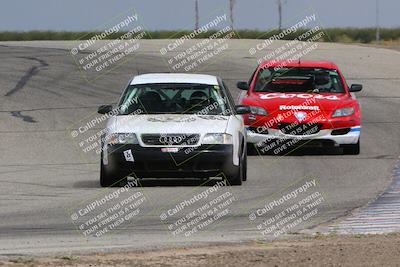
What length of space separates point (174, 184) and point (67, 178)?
1.79m

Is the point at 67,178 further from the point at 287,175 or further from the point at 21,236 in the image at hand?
the point at 21,236

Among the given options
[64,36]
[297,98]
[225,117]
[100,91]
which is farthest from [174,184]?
[64,36]

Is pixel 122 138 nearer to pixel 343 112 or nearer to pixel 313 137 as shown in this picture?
pixel 313 137

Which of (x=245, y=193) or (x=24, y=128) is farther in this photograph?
(x=24, y=128)

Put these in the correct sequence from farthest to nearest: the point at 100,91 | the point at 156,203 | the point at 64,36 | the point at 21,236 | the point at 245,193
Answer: the point at 64,36 < the point at 100,91 < the point at 245,193 < the point at 156,203 < the point at 21,236

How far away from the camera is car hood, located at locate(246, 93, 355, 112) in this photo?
64.7ft

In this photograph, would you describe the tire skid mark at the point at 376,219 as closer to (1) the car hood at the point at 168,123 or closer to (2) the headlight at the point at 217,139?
(2) the headlight at the point at 217,139

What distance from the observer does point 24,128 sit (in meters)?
22.4

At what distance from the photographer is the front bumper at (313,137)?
64.2 feet
